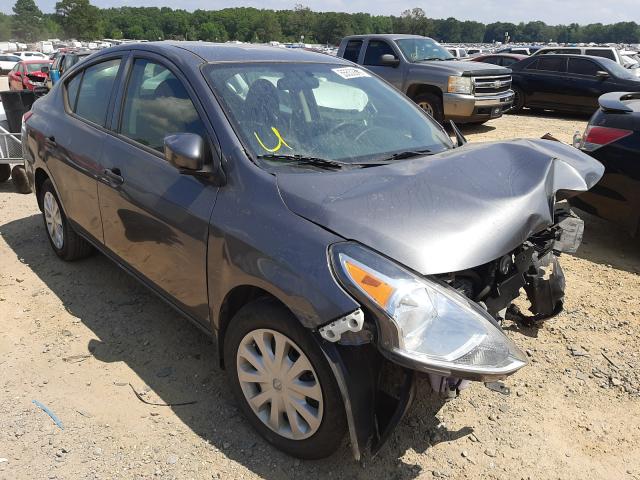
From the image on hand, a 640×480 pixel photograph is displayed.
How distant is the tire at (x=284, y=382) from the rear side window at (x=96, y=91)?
6.45ft

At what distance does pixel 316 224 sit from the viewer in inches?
85.9

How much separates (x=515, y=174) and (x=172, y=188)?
1.73 metres

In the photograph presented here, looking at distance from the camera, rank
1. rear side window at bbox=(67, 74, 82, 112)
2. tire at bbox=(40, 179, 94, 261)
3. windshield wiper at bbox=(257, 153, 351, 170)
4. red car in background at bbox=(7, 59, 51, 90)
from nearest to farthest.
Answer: windshield wiper at bbox=(257, 153, 351, 170) → rear side window at bbox=(67, 74, 82, 112) → tire at bbox=(40, 179, 94, 261) → red car in background at bbox=(7, 59, 51, 90)

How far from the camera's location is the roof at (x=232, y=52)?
10.1 ft

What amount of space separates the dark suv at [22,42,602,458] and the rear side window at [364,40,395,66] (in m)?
8.13

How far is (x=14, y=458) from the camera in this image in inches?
98.4

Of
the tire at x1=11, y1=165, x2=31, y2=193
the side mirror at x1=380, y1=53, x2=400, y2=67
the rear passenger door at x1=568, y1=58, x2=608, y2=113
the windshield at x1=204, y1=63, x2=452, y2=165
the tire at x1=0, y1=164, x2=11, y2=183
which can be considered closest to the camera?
the windshield at x1=204, y1=63, x2=452, y2=165

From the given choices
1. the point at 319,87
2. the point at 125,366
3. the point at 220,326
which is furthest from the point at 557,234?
the point at 125,366

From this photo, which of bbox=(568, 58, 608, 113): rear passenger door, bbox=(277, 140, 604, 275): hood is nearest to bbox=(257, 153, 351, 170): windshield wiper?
bbox=(277, 140, 604, 275): hood

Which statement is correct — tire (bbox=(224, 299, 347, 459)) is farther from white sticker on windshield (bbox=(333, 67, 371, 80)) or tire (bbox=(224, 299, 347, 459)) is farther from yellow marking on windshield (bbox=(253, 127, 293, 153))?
white sticker on windshield (bbox=(333, 67, 371, 80))

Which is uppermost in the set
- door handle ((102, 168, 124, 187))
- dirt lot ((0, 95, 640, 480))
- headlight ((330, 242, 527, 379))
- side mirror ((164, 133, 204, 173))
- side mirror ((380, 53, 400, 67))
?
side mirror ((380, 53, 400, 67))

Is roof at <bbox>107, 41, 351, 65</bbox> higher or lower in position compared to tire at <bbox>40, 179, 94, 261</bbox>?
higher

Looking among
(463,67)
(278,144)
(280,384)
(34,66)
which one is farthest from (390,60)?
(34,66)

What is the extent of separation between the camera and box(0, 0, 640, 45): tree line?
9200cm
